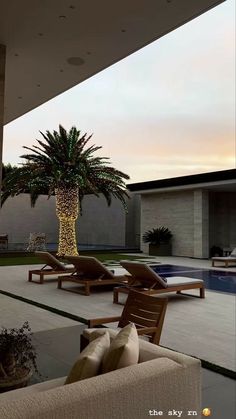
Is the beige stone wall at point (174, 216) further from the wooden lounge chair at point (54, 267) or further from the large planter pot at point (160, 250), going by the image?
the wooden lounge chair at point (54, 267)

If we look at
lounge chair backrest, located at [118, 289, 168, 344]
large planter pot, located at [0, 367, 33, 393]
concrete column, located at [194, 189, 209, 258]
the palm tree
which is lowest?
large planter pot, located at [0, 367, 33, 393]

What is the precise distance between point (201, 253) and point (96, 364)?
18.8 meters

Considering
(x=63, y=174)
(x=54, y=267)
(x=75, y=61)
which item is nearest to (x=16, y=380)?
(x=75, y=61)

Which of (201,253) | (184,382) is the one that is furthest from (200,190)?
(184,382)

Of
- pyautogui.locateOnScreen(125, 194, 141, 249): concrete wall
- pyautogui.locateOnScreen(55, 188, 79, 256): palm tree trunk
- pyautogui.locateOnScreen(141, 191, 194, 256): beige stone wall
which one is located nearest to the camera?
pyautogui.locateOnScreen(55, 188, 79, 256): palm tree trunk

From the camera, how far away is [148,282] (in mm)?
8469

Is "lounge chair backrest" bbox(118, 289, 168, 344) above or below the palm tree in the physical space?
below

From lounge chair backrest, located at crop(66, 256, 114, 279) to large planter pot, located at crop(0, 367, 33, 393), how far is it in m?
6.22

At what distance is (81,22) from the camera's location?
22.3 feet

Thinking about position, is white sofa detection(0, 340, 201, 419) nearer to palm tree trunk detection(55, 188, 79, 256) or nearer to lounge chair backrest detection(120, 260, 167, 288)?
lounge chair backrest detection(120, 260, 167, 288)

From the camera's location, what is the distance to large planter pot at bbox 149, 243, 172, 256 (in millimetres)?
22078

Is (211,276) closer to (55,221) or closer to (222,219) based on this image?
(222,219)

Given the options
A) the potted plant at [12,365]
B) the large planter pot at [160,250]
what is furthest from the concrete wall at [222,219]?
the potted plant at [12,365]

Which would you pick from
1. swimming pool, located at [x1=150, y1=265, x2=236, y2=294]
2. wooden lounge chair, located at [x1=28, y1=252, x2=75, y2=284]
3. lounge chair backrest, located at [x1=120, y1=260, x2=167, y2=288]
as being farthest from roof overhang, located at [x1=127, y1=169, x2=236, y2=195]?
lounge chair backrest, located at [x1=120, y1=260, x2=167, y2=288]
